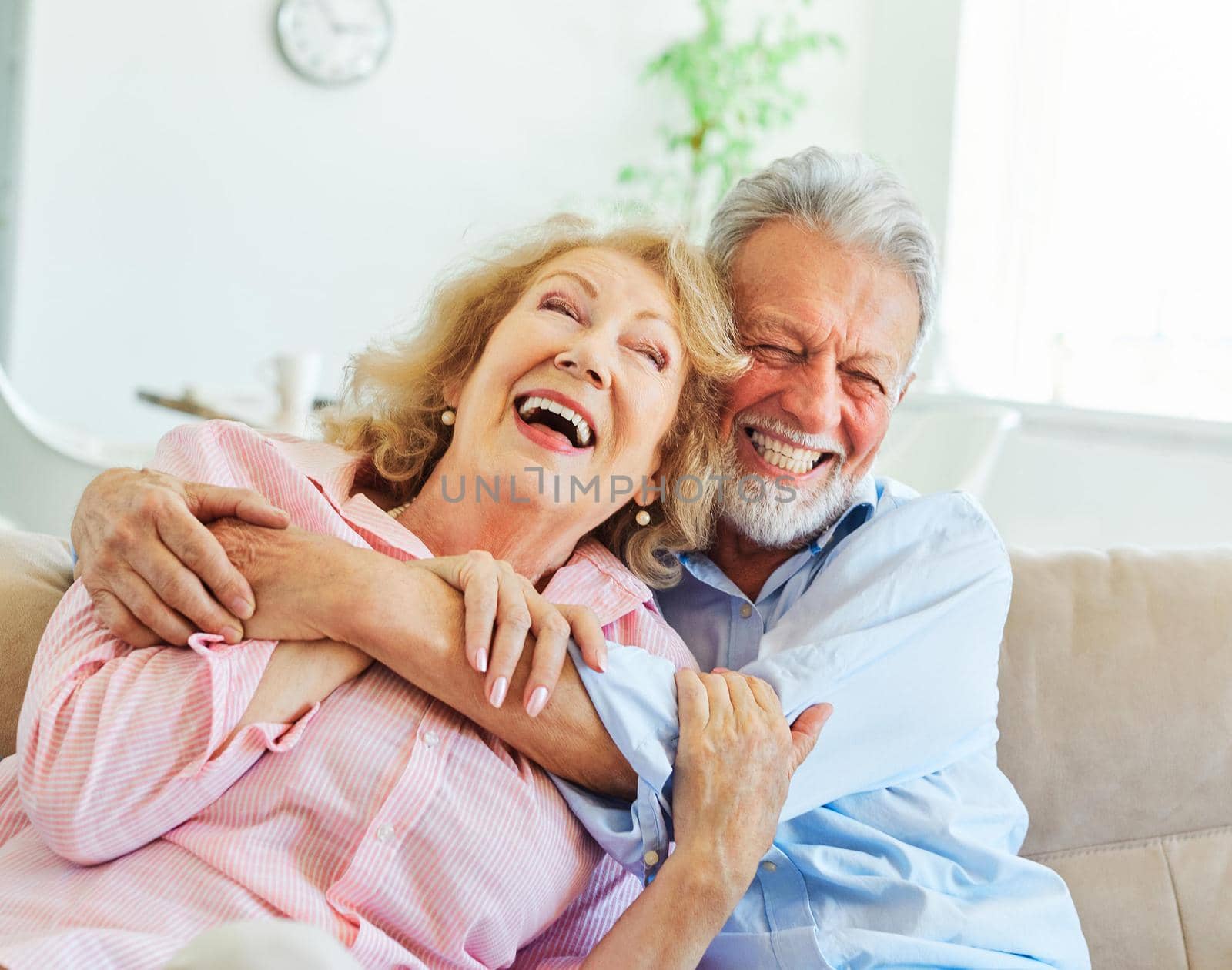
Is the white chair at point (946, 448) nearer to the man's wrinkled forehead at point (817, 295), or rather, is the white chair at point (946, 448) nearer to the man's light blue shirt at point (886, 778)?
the man's wrinkled forehead at point (817, 295)

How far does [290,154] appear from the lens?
454cm

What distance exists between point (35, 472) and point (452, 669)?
1.91m

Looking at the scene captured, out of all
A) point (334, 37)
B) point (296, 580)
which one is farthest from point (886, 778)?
point (334, 37)

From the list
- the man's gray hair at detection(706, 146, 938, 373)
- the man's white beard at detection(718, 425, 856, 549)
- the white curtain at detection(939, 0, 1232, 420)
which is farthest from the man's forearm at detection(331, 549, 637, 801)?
the white curtain at detection(939, 0, 1232, 420)

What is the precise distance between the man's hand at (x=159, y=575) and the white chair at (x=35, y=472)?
1.63 meters

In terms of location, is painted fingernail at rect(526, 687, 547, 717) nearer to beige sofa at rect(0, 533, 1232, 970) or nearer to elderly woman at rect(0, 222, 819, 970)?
elderly woman at rect(0, 222, 819, 970)

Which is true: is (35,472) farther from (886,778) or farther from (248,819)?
(886,778)

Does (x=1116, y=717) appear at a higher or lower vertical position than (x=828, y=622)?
lower

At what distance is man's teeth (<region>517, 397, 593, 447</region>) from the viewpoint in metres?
1.40

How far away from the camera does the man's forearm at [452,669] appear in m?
1.13

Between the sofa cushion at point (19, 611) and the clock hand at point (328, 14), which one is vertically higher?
the clock hand at point (328, 14)

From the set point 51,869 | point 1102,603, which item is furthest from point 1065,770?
point 51,869

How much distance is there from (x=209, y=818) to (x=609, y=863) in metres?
0.46

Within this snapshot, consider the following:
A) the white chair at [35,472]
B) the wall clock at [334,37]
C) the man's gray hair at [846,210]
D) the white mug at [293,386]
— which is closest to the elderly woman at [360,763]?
the man's gray hair at [846,210]
